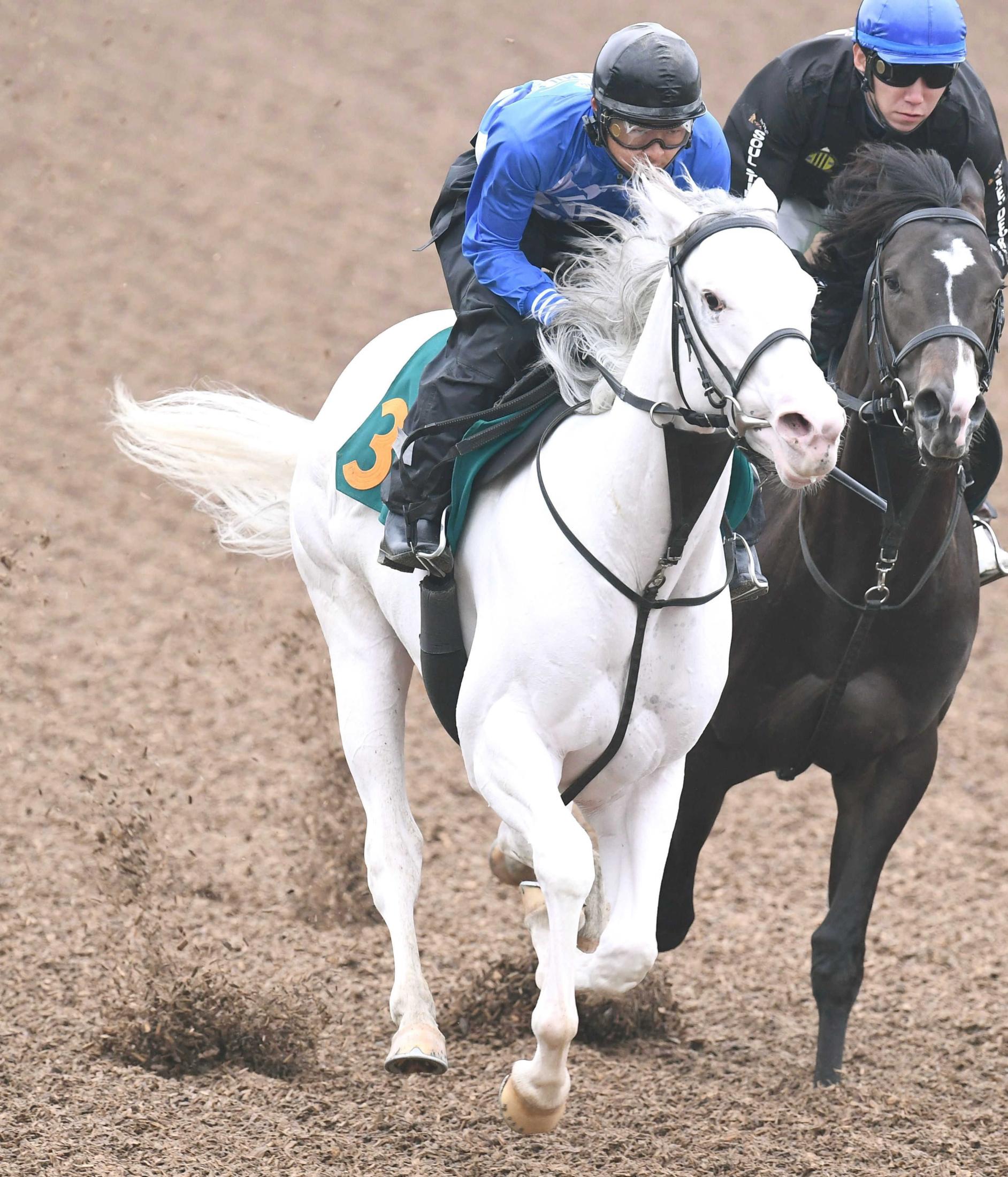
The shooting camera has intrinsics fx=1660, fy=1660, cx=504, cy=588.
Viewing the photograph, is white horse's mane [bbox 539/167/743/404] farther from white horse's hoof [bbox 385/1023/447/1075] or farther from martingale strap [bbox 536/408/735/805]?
white horse's hoof [bbox 385/1023/447/1075]

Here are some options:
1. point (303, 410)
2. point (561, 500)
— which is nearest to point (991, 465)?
point (561, 500)

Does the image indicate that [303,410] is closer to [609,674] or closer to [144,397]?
[144,397]

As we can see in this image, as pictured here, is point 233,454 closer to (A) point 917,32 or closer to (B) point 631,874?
(B) point 631,874

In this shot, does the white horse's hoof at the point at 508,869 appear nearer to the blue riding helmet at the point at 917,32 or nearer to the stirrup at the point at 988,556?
the stirrup at the point at 988,556

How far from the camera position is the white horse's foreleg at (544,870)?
3.51 metres

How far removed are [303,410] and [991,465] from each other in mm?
6484

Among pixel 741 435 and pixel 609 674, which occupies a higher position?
pixel 741 435

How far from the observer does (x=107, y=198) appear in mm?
12641

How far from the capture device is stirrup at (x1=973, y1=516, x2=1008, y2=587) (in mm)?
5117

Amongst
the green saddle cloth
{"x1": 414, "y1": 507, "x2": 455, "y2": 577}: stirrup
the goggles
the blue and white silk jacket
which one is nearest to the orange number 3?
the green saddle cloth

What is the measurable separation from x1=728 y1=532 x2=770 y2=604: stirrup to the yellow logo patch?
151 centimetres

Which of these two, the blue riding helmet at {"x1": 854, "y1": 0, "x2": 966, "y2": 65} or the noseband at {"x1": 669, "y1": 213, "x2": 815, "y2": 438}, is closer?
the noseband at {"x1": 669, "y1": 213, "x2": 815, "y2": 438}

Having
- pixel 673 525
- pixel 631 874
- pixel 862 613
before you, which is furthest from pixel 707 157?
pixel 631 874

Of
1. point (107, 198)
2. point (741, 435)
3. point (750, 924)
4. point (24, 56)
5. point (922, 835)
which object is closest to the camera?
point (741, 435)
